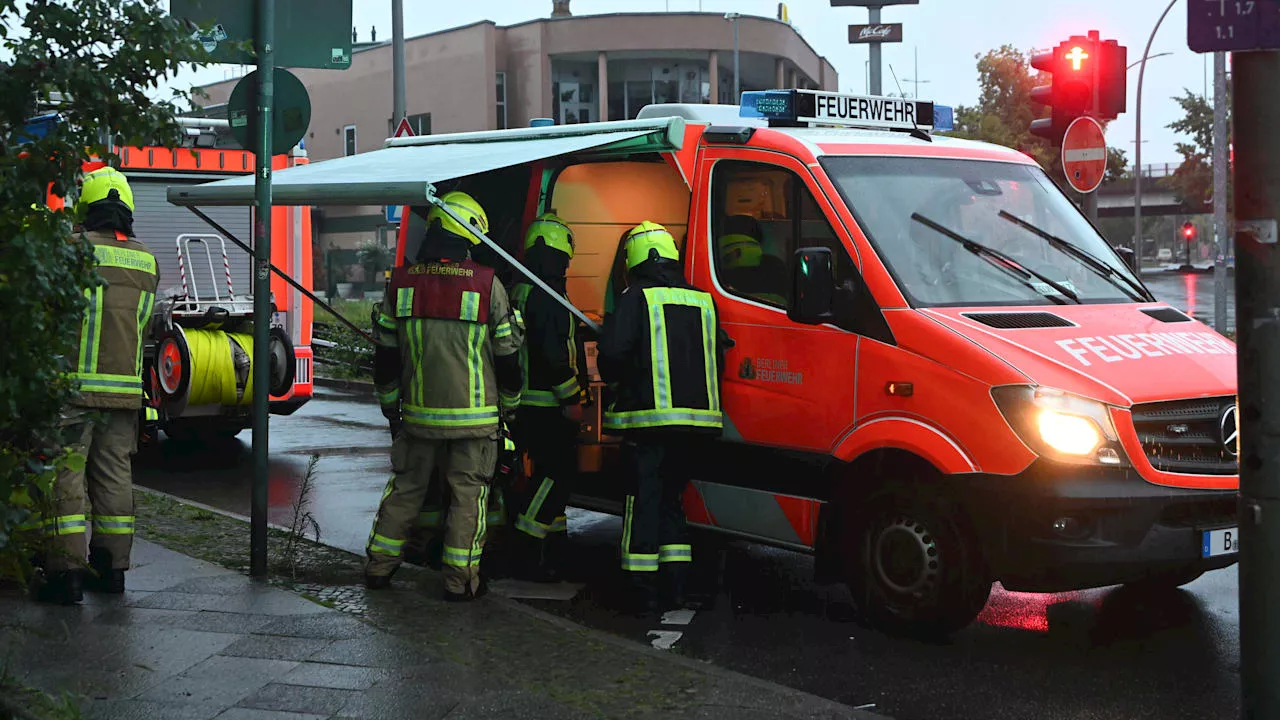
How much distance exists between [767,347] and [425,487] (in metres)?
1.70

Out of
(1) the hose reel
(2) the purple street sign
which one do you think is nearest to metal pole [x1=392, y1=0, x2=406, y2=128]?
(1) the hose reel

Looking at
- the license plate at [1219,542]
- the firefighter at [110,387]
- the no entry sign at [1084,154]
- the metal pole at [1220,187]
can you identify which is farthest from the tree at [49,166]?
the metal pole at [1220,187]

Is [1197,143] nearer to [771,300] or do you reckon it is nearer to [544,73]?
[544,73]

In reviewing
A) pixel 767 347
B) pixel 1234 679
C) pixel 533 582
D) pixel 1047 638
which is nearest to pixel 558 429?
pixel 533 582

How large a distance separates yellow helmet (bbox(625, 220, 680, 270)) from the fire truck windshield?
0.80m

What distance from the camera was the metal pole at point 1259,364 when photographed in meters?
3.95

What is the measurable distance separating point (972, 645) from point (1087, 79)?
20.2ft

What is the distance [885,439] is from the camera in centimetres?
597

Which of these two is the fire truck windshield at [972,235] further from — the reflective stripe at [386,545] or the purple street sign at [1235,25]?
the reflective stripe at [386,545]

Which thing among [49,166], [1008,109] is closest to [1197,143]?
[1008,109]

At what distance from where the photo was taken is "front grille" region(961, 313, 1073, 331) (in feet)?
19.6

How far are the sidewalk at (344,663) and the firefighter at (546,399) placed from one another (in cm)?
104

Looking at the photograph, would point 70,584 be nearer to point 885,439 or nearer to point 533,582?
point 533,582

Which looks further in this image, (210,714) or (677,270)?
(677,270)
